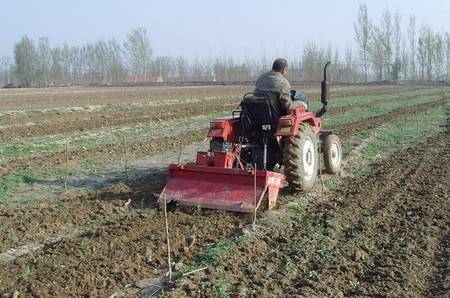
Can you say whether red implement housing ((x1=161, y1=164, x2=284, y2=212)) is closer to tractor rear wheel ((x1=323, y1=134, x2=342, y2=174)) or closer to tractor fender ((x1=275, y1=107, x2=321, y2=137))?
tractor fender ((x1=275, y1=107, x2=321, y2=137))

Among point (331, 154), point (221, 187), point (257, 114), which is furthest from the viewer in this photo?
point (331, 154)

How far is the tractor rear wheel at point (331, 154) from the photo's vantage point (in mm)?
8703

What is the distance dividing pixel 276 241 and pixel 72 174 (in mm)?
4717

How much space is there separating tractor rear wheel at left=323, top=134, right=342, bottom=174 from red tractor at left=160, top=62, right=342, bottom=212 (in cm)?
47

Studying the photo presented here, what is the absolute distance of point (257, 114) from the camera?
24.3ft

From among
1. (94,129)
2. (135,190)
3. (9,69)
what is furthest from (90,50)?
(135,190)

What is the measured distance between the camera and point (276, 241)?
570cm

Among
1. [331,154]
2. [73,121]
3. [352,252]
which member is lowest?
[352,252]

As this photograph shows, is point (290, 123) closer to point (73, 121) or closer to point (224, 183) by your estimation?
point (224, 183)

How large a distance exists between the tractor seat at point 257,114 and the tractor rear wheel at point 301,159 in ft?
1.24

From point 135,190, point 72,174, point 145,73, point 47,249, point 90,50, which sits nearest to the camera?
point 47,249

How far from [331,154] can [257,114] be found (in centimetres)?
195

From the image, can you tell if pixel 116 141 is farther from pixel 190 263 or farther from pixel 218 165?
pixel 190 263

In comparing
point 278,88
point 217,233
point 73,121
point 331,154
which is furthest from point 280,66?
point 73,121
